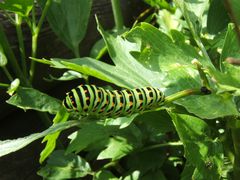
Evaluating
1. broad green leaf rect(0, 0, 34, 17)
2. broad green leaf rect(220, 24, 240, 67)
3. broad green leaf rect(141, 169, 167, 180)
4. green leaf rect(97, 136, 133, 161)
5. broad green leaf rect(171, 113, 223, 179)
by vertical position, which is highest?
broad green leaf rect(0, 0, 34, 17)

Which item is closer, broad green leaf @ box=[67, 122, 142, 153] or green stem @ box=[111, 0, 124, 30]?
broad green leaf @ box=[67, 122, 142, 153]

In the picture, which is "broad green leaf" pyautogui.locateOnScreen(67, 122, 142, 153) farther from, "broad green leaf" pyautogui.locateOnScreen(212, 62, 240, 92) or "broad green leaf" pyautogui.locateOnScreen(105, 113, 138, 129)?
"broad green leaf" pyautogui.locateOnScreen(212, 62, 240, 92)

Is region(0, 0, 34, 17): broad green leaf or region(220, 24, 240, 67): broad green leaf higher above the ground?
region(0, 0, 34, 17): broad green leaf

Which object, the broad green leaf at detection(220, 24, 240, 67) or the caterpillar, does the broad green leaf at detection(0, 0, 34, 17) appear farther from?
the broad green leaf at detection(220, 24, 240, 67)

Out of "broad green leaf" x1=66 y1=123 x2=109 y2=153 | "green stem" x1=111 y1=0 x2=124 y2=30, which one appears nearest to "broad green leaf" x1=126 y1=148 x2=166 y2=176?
"broad green leaf" x1=66 y1=123 x2=109 y2=153

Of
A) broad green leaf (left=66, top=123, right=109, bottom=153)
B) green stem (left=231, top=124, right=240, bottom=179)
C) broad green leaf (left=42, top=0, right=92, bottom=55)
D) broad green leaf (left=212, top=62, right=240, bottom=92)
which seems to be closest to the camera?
broad green leaf (left=212, top=62, right=240, bottom=92)

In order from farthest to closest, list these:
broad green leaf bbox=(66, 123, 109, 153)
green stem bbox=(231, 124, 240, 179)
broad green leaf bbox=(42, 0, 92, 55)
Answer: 1. broad green leaf bbox=(42, 0, 92, 55)
2. broad green leaf bbox=(66, 123, 109, 153)
3. green stem bbox=(231, 124, 240, 179)

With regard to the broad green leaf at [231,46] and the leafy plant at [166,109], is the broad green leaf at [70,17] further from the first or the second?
the broad green leaf at [231,46]
